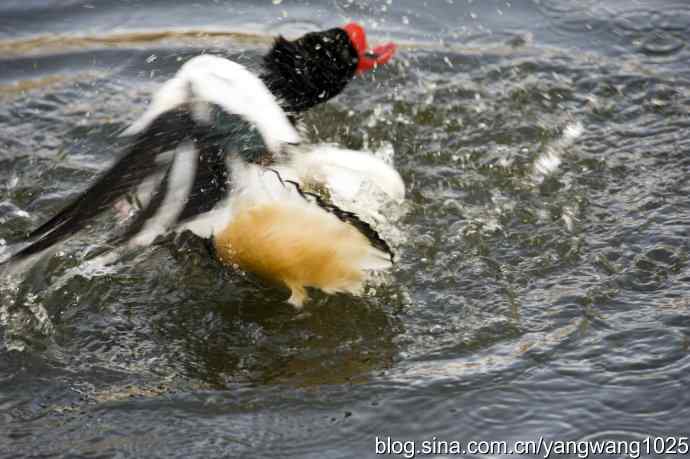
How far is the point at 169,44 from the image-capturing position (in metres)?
5.18

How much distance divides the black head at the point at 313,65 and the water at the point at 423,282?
1.34 feet

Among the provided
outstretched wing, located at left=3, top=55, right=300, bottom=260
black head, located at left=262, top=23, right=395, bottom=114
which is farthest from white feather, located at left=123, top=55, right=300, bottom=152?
black head, located at left=262, top=23, right=395, bottom=114

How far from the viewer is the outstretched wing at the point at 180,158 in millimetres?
2873

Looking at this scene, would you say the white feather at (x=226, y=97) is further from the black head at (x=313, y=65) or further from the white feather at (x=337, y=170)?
the black head at (x=313, y=65)

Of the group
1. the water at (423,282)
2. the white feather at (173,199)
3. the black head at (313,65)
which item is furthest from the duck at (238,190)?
the black head at (313,65)

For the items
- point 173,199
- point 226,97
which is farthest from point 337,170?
point 173,199

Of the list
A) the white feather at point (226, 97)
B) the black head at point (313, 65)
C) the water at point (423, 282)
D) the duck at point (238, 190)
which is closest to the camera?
the water at point (423, 282)

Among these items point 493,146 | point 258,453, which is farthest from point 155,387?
→ point 493,146

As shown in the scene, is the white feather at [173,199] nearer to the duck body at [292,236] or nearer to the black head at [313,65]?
the duck body at [292,236]

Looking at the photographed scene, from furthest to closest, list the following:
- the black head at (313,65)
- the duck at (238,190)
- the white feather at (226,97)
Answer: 1. the black head at (313,65)
2. the white feather at (226,97)
3. the duck at (238,190)

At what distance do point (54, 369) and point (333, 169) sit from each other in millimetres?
1014

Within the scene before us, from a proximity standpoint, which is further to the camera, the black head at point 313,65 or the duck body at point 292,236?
the black head at point 313,65

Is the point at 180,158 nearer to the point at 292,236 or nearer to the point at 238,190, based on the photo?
the point at 238,190

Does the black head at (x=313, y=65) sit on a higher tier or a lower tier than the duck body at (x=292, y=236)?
higher
